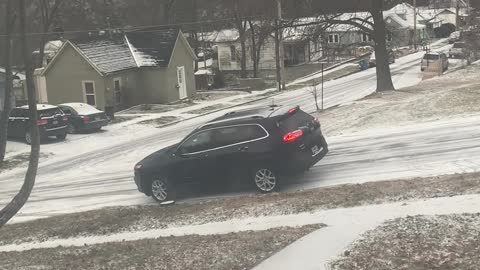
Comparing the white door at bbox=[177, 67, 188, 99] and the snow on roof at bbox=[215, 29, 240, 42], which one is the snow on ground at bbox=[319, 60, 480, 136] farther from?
the snow on roof at bbox=[215, 29, 240, 42]

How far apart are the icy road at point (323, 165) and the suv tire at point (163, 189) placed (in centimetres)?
33

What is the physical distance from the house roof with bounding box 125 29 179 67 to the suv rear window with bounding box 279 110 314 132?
2779cm

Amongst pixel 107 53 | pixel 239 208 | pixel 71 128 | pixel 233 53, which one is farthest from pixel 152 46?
pixel 239 208

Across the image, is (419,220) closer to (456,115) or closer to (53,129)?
(456,115)

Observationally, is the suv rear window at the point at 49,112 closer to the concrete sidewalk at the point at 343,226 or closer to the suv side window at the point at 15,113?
the suv side window at the point at 15,113

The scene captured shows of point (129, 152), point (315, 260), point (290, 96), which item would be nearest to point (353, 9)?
point (290, 96)

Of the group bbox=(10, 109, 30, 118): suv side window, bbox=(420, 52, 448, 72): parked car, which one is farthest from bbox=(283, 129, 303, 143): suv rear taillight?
bbox=(420, 52, 448, 72): parked car

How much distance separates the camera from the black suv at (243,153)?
1141 centimetres

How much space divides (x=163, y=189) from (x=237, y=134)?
6.62 ft

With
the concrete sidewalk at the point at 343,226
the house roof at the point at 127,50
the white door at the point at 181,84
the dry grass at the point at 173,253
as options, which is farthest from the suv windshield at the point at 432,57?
the dry grass at the point at 173,253

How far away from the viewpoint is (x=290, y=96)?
39688 millimetres

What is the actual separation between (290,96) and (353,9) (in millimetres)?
11276

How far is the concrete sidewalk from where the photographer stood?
6359 millimetres

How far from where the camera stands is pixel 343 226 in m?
7.87
